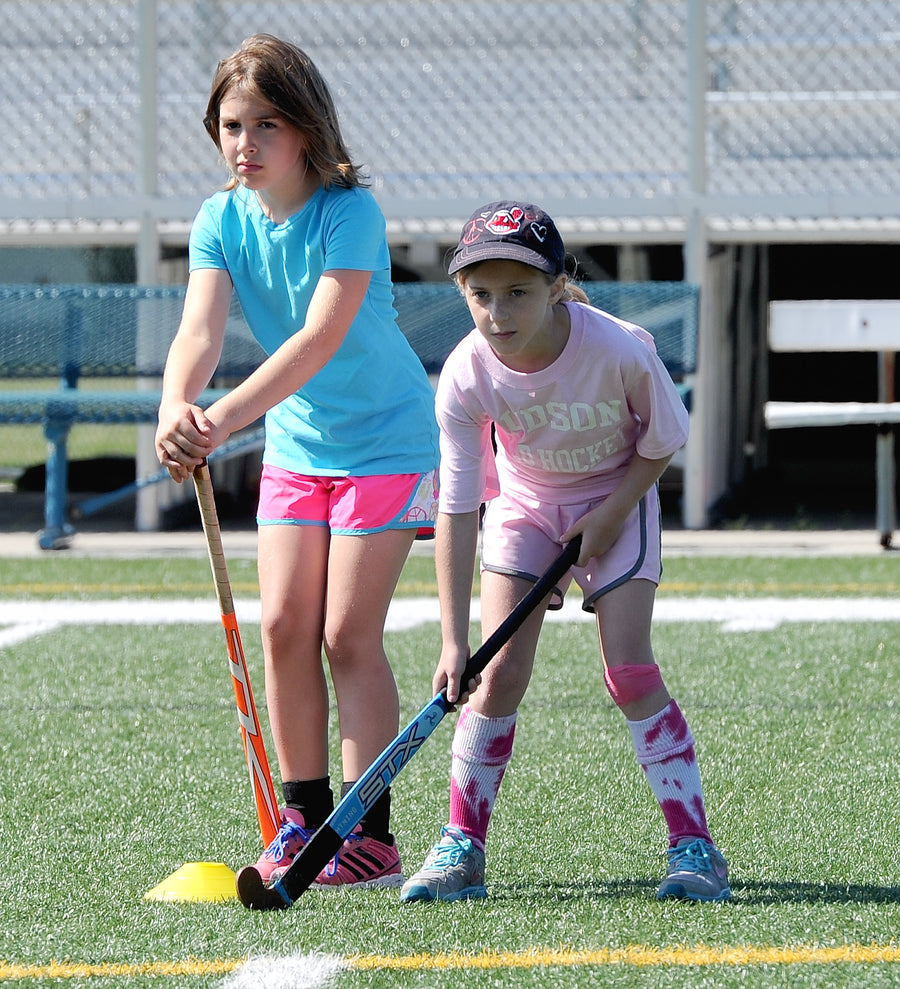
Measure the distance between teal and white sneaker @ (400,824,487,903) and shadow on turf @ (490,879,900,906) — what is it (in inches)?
1.8

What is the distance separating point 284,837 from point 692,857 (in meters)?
0.78

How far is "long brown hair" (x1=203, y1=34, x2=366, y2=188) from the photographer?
114 inches

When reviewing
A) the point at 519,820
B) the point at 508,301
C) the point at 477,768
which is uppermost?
the point at 508,301

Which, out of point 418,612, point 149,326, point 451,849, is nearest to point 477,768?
point 451,849

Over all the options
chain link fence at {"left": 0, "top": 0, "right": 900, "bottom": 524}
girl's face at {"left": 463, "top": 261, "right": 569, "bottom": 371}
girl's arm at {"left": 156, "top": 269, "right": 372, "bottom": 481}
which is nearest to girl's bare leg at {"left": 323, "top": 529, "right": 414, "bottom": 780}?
girl's arm at {"left": 156, "top": 269, "right": 372, "bottom": 481}

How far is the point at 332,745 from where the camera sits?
430 centimetres

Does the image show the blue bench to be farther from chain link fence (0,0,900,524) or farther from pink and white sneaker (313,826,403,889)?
pink and white sneaker (313,826,403,889)

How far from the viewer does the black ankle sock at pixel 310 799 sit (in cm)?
314

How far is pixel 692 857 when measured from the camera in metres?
2.88

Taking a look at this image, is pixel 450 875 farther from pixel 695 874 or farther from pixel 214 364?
pixel 214 364

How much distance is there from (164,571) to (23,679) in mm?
2236

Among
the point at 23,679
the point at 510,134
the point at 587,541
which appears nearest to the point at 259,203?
the point at 587,541

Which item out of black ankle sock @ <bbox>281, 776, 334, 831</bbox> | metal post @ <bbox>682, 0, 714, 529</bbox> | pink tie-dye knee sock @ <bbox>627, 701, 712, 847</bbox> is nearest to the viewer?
pink tie-dye knee sock @ <bbox>627, 701, 712, 847</bbox>

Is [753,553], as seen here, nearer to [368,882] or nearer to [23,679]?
[23,679]
